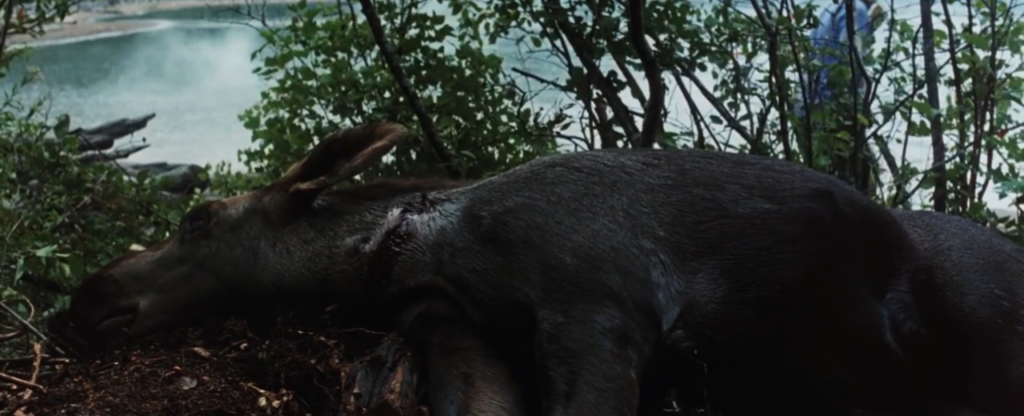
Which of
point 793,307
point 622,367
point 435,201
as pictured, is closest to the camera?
point 622,367

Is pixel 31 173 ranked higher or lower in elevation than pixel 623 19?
lower

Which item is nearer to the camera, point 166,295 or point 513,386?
point 513,386

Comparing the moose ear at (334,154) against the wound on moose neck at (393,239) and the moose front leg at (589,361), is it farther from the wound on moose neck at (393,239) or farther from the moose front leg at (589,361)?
the moose front leg at (589,361)

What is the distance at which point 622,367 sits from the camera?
6.01 ft

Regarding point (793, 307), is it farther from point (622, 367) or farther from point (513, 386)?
point (513, 386)

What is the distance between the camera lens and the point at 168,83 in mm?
6668

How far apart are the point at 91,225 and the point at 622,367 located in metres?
2.46

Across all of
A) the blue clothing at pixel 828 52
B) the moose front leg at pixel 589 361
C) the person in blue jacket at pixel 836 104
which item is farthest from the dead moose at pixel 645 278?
the blue clothing at pixel 828 52

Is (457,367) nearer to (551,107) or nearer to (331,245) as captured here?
(331,245)

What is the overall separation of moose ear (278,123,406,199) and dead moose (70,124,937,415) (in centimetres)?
20

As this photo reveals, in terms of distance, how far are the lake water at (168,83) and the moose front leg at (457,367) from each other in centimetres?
362

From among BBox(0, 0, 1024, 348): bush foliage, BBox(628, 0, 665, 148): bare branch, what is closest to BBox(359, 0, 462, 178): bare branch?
BBox(0, 0, 1024, 348): bush foliage

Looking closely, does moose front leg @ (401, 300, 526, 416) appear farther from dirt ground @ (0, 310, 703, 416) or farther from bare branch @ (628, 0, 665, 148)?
bare branch @ (628, 0, 665, 148)

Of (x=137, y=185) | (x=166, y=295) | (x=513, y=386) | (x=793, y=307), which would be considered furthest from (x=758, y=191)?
(x=137, y=185)
